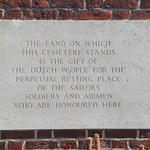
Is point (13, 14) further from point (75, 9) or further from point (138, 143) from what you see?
point (138, 143)

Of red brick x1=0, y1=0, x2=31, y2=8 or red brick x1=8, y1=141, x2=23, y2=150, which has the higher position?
red brick x1=0, y1=0, x2=31, y2=8

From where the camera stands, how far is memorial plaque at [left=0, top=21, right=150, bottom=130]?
180cm

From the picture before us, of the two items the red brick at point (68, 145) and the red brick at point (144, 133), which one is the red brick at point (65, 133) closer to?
the red brick at point (68, 145)

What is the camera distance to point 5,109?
1800mm

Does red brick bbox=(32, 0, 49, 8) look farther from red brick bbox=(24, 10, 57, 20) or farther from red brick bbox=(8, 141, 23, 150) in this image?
red brick bbox=(8, 141, 23, 150)

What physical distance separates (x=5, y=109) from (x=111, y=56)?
0.80 m

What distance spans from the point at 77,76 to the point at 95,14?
17.2 inches

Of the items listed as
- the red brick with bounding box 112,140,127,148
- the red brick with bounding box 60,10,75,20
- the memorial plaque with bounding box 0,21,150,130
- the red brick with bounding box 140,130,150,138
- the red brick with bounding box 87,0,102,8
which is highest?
the red brick with bounding box 87,0,102,8

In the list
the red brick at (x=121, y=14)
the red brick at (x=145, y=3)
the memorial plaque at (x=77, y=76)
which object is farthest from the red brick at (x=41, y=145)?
the red brick at (x=145, y=3)

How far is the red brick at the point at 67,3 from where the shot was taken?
182 centimetres

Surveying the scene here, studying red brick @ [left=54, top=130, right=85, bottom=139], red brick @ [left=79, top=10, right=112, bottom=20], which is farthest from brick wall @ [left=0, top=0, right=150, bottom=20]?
red brick @ [left=54, top=130, right=85, bottom=139]

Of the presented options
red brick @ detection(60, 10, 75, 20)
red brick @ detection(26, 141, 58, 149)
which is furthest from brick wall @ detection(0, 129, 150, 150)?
red brick @ detection(60, 10, 75, 20)

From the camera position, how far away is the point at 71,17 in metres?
1.81

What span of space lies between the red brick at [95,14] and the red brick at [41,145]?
0.88 metres
